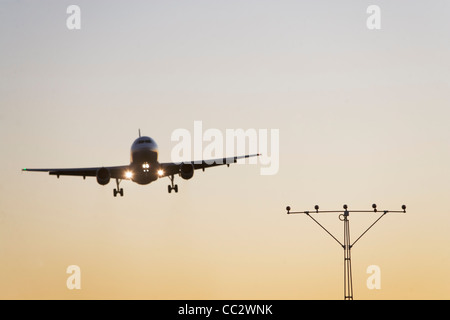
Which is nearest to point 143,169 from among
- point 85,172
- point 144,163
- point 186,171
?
point 144,163

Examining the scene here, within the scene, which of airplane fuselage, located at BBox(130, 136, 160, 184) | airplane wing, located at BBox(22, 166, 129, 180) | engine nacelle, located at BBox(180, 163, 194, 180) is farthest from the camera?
airplane wing, located at BBox(22, 166, 129, 180)

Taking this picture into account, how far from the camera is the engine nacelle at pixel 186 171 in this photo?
113062mm

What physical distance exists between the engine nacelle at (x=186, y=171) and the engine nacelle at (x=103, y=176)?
908cm

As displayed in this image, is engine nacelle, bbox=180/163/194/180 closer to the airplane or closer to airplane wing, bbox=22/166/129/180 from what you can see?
the airplane

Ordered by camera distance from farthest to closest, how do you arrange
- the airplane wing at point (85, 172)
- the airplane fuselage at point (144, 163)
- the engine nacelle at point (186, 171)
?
the airplane wing at point (85, 172)
the engine nacelle at point (186, 171)
the airplane fuselage at point (144, 163)

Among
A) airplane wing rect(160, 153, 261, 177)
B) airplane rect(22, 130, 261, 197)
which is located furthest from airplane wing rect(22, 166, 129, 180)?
airplane wing rect(160, 153, 261, 177)

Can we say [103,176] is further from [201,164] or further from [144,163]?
[201,164]

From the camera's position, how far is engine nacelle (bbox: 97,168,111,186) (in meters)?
113

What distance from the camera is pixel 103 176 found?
113 m

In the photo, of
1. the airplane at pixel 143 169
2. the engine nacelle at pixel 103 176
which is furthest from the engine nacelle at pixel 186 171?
the engine nacelle at pixel 103 176

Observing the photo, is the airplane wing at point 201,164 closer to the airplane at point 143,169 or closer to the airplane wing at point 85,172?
the airplane at point 143,169

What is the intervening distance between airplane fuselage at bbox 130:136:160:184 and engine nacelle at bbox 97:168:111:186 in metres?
3.13
